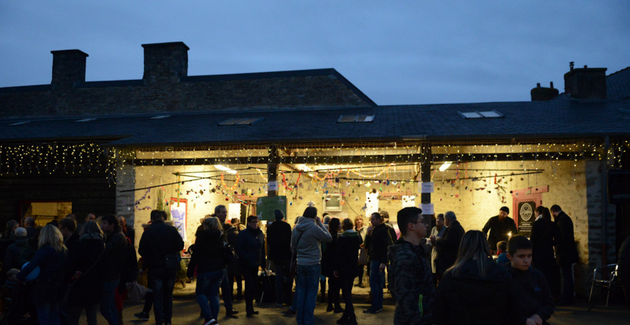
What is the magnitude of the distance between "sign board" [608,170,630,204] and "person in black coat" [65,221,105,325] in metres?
7.99

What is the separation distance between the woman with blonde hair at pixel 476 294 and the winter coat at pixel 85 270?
396cm

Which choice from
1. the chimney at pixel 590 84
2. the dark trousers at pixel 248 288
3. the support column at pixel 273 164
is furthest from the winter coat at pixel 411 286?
the chimney at pixel 590 84

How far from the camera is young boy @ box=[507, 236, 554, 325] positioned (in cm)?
328

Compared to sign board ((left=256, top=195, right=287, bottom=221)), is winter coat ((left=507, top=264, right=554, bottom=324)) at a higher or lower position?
lower

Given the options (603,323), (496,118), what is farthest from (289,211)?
(603,323)

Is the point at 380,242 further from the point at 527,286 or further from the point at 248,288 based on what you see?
the point at 527,286

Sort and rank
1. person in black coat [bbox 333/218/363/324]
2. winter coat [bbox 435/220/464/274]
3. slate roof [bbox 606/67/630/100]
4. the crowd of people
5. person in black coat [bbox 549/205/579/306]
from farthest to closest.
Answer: slate roof [bbox 606/67/630/100], person in black coat [bbox 549/205/579/306], winter coat [bbox 435/220/464/274], person in black coat [bbox 333/218/363/324], the crowd of people

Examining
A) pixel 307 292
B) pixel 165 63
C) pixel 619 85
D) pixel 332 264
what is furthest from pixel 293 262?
pixel 619 85

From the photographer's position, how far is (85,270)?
5.51 m

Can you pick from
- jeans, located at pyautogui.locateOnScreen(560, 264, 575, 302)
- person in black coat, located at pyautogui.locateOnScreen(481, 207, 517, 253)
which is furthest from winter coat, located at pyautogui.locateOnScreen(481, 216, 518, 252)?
jeans, located at pyautogui.locateOnScreen(560, 264, 575, 302)

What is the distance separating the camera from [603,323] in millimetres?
7113

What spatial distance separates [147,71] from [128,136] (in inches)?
237

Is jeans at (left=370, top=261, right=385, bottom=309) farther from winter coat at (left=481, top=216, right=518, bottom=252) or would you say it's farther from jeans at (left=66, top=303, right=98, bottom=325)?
jeans at (left=66, top=303, right=98, bottom=325)

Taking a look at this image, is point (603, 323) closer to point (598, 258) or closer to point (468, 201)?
point (598, 258)
